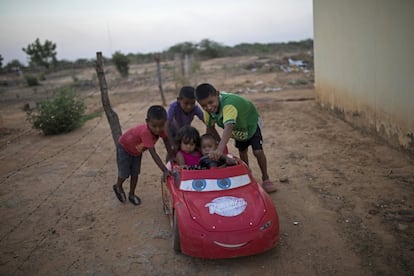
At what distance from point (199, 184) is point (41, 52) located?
42.7 m

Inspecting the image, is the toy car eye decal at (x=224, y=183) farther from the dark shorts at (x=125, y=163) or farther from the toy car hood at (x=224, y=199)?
the dark shorts at (x=125, y=163)

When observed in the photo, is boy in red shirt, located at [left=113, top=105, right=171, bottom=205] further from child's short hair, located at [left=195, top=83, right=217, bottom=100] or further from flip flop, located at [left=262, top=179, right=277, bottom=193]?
flip flop, located at [left=262, top=179, right=277, bottom=193]

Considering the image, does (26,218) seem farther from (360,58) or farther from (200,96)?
(360,58)

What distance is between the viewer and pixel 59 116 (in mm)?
8812

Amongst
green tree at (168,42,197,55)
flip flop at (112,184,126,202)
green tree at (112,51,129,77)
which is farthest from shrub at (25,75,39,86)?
flip flop at (112,184,126,202)

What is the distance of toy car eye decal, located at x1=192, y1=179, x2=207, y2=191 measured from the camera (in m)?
3.45

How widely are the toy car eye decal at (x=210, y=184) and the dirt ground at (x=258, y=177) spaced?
0.62m

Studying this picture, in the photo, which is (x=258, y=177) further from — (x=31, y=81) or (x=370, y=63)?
(x=31, y=81)

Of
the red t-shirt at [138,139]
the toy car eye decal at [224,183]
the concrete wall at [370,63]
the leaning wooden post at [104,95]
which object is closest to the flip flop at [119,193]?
the red t-shirt at [138,139]

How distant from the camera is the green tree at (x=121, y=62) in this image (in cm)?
2304

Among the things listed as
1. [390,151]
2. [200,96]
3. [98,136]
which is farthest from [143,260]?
[98,136]

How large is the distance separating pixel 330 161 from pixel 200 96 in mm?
2818

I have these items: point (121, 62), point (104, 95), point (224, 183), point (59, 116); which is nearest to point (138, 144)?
point (224, 183)

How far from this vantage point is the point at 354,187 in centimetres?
466
